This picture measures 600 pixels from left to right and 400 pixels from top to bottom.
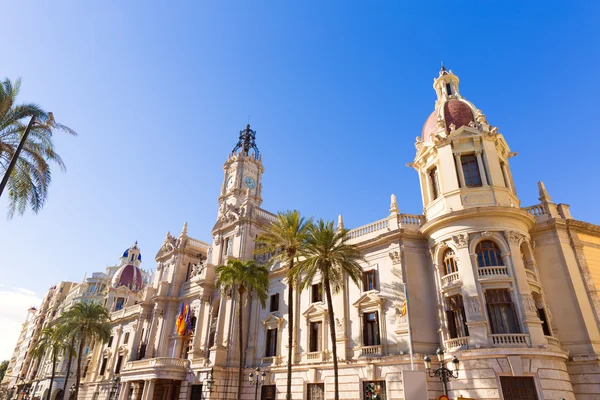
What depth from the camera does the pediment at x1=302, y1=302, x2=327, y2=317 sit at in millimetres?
32219

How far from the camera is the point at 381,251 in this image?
30.5 metres

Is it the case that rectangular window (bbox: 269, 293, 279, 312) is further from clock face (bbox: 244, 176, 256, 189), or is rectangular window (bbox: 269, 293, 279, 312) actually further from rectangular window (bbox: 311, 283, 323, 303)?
clock face (bbox: 244, 176, 256, 189)

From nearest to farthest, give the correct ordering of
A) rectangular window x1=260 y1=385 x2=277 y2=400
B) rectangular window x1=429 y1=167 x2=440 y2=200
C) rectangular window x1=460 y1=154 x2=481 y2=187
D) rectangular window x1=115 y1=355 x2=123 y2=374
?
rectangular window x1=460 y1=154 x2=481 y2=187
rectangular window x1=429 y1=167 x2=440 y2=200
rectangular window x1=260 y1=385 x2=277 y2=400
rectangular window x1=115 y1=355 x2=123 y2=374

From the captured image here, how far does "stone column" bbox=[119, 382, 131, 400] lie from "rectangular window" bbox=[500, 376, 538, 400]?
3945 cm

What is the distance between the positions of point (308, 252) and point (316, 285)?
723 cm

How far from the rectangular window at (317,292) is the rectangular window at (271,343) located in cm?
540

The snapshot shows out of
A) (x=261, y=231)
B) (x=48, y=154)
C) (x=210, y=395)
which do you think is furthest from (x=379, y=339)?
(x=48, y=154)

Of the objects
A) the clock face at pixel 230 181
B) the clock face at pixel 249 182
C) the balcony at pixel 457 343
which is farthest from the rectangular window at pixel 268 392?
the clock face at pixel 230 181

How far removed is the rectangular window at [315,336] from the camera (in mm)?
31758

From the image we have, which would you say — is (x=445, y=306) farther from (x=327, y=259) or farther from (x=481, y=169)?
(x=481, y=169)

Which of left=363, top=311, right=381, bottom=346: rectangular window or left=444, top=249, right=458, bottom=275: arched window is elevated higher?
left=444, top=249, right=458, bottom=275: arched window

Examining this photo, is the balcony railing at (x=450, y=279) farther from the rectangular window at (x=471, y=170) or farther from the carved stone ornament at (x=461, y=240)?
the rectangular window at (x=471, y=170)

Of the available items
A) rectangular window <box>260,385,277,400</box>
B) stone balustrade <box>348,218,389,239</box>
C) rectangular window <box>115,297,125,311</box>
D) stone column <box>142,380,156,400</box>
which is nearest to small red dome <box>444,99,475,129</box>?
stone balustrade <box>348,218,389,239</box>

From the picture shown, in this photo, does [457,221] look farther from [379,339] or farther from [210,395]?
[210,395]
